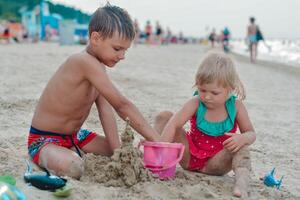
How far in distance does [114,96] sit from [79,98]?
11.7 inches

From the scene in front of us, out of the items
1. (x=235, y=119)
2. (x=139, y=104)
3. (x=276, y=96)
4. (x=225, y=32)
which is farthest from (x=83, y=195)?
(x=225, y=32)

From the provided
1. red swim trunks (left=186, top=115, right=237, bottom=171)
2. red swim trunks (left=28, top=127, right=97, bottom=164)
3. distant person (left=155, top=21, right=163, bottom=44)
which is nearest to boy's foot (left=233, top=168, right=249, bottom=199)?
red swim trunks (left=186, top=115, right=237, bottom=171)

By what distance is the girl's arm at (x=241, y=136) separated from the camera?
8.91ft

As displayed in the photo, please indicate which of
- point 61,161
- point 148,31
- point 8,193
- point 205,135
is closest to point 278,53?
point 148,31

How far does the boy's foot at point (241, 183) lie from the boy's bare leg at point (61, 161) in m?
0.90

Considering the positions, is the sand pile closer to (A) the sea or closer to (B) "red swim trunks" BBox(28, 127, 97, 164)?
(B) "red swim trunks" BBox(28, 127, 97, 164)

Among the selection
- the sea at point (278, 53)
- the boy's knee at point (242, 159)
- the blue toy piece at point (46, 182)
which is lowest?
the sea at point (278, 53)

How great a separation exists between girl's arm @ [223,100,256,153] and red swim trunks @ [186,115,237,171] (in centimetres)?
7

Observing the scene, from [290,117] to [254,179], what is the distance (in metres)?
2.81

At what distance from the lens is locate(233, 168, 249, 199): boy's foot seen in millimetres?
2501

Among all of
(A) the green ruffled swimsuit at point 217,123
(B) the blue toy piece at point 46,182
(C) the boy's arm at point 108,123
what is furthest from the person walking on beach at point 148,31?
(B) the blue toy piece at point 46,182

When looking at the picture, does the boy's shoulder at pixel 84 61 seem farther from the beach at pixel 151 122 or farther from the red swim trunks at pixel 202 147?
the red swim trunks at pixel 202 147

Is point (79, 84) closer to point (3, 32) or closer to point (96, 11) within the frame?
point (96, 11)

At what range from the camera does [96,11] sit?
111 inches
